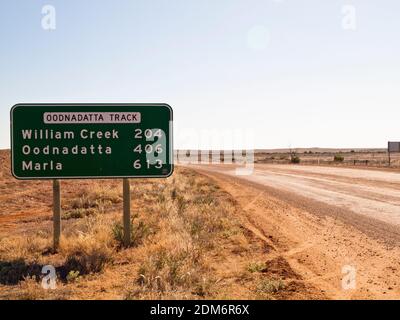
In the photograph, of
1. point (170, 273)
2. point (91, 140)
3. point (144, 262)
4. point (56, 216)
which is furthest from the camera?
point (91, 140)

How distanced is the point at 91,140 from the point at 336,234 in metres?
6.21

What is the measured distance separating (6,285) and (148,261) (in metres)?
2.17

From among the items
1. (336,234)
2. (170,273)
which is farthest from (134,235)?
(336,234)

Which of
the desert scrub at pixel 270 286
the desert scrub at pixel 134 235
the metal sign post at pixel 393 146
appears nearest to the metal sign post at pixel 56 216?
the desert scrub at pixel 134 235

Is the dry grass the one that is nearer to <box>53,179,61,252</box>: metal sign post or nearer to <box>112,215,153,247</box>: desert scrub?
<box>112,215,153,247</box>: desert scrub

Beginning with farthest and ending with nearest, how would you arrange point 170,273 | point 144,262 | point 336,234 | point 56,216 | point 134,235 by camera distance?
point 336,234, point 134,235, point 56,216, point 144,262, point 170,273

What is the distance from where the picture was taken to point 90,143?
920 centimetres

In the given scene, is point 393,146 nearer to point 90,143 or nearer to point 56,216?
point 90,143

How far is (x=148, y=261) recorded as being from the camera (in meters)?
7.17

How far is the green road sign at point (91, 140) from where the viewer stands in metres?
8.91

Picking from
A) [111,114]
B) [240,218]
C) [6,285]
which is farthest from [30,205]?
[6,285]

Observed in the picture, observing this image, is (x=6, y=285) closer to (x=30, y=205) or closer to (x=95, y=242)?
(x=95, y=242)

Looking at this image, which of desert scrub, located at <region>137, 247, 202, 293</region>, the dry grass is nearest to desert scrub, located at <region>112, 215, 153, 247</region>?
the dry grass

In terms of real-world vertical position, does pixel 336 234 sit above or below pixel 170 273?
below
